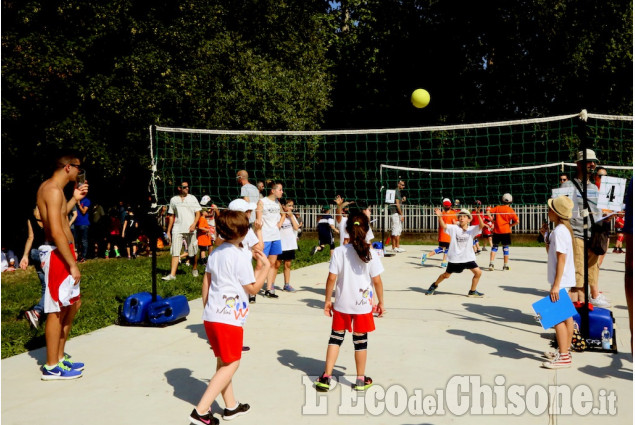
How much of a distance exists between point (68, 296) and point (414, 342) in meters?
3.56

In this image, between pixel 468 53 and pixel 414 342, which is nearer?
pixel 414 342

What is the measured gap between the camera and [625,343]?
6.70m

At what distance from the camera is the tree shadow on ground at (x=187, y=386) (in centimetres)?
→ 508

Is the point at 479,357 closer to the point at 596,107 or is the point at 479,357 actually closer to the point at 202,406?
the point at 202,406

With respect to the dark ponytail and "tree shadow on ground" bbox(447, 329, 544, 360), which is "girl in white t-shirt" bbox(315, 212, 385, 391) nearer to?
the dark ponytail

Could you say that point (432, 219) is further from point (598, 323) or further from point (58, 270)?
point (58, 270)

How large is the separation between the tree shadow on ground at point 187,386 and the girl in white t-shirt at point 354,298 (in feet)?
3.23

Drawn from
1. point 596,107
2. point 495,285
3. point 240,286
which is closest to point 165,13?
point 495,285

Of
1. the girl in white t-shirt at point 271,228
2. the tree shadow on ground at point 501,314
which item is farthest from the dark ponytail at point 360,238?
the girl in white t-shirt at point 271,228

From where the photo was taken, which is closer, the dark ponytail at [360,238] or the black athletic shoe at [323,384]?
the black athletic shoe at [323,384]

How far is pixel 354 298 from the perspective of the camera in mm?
5301

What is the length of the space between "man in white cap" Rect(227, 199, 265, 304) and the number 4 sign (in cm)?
384

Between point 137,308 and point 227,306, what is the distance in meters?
3.53

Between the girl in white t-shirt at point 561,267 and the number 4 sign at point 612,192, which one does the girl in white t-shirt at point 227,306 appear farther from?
the number 4 sign at point 612,192
